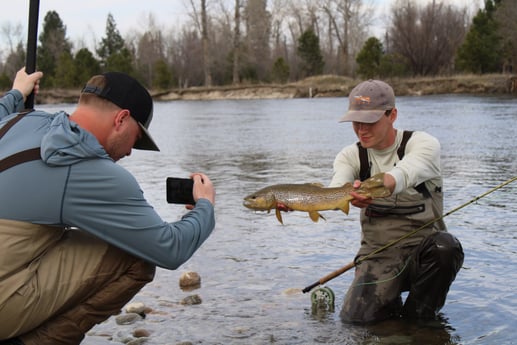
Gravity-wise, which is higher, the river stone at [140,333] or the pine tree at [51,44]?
the pine tree at [51,44]

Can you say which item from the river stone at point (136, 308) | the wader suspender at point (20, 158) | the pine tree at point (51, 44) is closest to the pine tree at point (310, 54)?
the pine tree at point (51, 44)

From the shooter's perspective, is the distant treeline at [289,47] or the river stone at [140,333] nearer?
the river stone at [140,333]

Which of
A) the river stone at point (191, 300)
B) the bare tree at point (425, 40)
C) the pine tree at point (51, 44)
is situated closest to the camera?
the river stone at point (191, 300)

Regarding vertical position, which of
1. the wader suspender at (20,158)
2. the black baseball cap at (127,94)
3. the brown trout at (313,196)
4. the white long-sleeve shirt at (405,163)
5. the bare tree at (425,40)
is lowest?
the brown trout at (313,196)

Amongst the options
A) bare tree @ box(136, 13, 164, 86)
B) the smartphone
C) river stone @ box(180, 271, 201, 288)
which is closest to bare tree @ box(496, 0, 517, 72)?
bare tree @ box(136, 13, 164, 86)

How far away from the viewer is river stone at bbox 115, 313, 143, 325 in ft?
16.7

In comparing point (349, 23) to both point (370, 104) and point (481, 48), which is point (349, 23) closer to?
point (481, 48)

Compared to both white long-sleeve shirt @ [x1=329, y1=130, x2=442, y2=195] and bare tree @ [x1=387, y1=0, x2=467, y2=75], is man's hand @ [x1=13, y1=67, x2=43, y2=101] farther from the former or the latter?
bare tree @ [x1=387, y1=0, x2=467, y2=75]

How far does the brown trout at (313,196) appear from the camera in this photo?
427 cm

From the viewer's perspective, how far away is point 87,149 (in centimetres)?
296

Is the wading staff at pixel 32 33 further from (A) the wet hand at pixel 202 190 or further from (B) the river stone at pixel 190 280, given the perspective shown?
(B) the river stone at pixel 190 280

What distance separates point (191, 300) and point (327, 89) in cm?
4808

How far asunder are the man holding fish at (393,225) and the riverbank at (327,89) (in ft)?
128

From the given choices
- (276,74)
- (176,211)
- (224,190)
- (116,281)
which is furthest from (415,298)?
(276,74)
